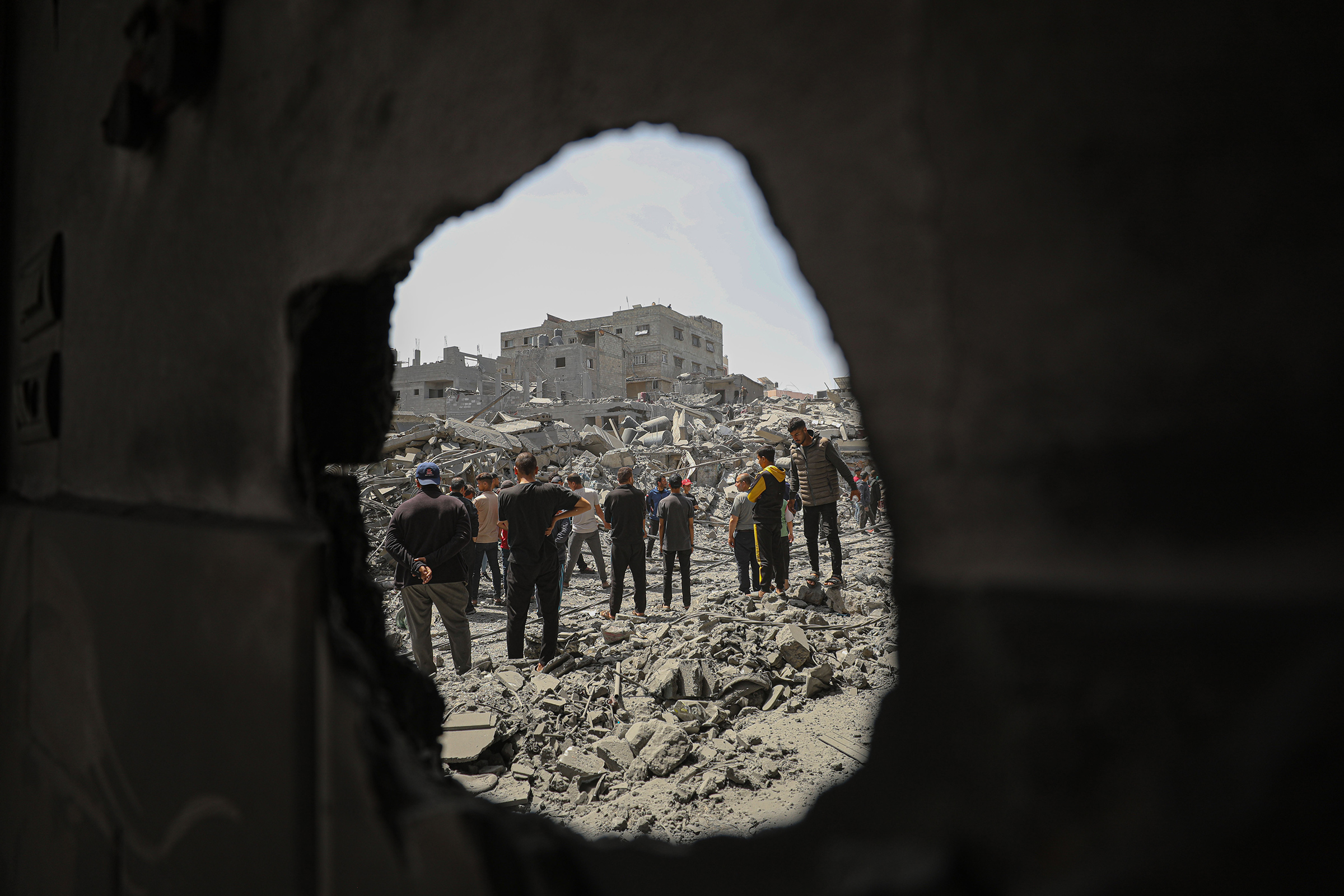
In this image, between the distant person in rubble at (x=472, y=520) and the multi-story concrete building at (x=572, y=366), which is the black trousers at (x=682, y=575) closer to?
the distant person in rubble at (x=472, y=520)

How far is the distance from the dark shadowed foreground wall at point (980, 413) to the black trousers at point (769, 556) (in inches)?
249

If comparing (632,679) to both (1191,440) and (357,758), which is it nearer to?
(357,758)

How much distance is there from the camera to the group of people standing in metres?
5.13

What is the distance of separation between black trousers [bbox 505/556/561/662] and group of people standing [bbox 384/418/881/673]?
0.4 inches

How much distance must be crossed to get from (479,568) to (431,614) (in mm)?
3690

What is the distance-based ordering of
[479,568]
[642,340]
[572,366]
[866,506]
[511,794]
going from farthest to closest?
[642,340] → [572,366] → [866,506] → [479,568] → [511,794]

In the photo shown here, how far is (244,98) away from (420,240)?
73 centimetres

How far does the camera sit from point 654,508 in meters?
11.9

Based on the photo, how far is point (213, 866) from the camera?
1355 millimetres

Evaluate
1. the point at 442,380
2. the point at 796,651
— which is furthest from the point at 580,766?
the point at 442,380

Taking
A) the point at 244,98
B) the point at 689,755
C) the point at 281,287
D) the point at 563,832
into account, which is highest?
the point at 244,98

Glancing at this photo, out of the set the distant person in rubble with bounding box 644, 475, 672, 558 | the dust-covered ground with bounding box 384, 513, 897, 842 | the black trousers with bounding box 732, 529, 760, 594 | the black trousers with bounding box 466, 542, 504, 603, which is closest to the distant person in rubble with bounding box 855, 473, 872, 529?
the distant person in rubble with bounding box 644, 475, 672, 558

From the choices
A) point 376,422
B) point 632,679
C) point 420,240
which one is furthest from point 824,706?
point 420,240

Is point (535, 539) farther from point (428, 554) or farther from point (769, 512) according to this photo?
point (769, 512)
